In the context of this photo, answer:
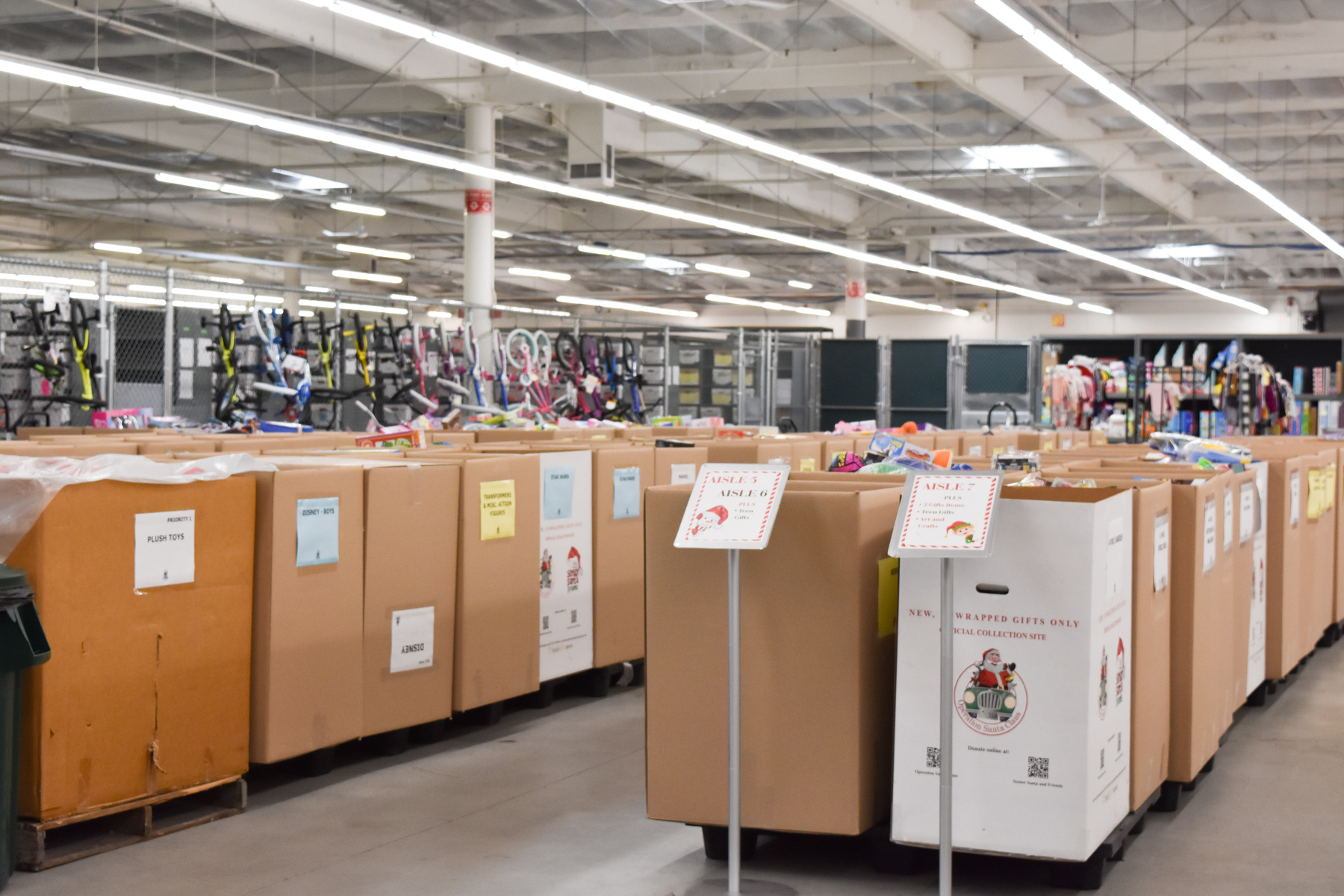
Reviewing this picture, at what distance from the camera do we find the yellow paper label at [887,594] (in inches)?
129

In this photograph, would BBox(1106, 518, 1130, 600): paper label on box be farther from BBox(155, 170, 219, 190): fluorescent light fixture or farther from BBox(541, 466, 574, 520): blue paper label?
BBox(155, 170, 219, 190): fluorescent light fixture

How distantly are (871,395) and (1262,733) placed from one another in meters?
10.5

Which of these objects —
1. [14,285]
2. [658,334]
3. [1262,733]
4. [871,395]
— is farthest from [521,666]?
[14,285]

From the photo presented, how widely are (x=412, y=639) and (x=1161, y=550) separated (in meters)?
2.35

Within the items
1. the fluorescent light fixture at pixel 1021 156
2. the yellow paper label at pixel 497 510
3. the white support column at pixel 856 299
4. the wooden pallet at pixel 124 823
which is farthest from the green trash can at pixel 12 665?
the white support column at pixel 856 299

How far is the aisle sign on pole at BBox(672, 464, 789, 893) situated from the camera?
122 inches

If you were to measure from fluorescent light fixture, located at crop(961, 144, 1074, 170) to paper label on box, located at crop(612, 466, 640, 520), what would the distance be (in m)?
12.7

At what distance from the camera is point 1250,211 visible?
64.2 ft

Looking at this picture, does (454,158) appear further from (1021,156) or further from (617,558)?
(1021,156)

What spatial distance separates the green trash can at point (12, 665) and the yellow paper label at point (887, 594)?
2039 millimetres

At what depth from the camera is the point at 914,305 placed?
2980cm

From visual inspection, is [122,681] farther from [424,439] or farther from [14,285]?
[14,285]

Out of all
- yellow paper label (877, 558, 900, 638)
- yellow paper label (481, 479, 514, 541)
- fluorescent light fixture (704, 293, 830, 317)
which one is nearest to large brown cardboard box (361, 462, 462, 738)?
yellow paper label (481, 479, 514, 541)

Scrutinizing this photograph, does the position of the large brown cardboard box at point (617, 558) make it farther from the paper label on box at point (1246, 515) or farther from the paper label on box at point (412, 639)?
the paper label on box at point (1246, 515)
